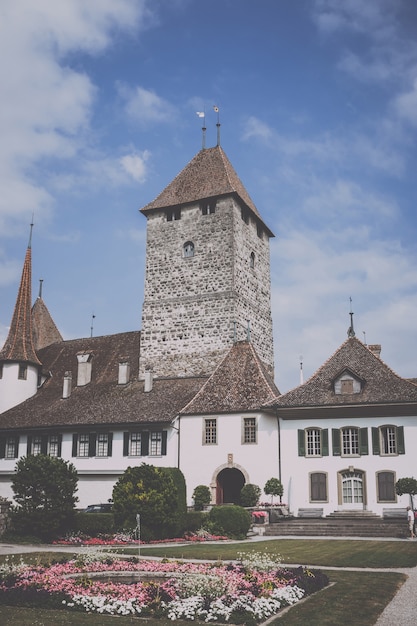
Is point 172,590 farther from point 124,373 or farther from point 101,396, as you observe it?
point 124,373

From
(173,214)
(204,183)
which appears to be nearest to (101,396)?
(173,214)

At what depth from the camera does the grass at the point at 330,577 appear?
433 inches

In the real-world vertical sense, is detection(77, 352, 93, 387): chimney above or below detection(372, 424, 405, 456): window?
above

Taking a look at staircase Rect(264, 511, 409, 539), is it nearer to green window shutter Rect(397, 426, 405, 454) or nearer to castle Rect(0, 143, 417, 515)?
castle Rect(0, 143, 417, 515)

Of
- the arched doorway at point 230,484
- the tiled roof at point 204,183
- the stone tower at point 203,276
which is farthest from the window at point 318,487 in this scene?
the tiled roof at point 204,183

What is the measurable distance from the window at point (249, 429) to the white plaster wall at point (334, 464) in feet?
5.62

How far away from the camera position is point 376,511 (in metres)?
32.7

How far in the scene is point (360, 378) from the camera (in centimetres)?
3456

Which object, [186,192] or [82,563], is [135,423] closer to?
[186,192]

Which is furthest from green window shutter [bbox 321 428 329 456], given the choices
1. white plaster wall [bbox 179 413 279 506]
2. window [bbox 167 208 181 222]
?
window [bbox 167 208 181 222]

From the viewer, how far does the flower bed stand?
11.7 m

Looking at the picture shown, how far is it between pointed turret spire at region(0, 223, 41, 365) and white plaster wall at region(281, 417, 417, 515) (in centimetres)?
1996

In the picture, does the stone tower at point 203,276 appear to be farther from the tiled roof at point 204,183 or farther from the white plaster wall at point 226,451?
the white plaster wall at point 226,451

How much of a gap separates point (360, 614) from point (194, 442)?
26.7 m
